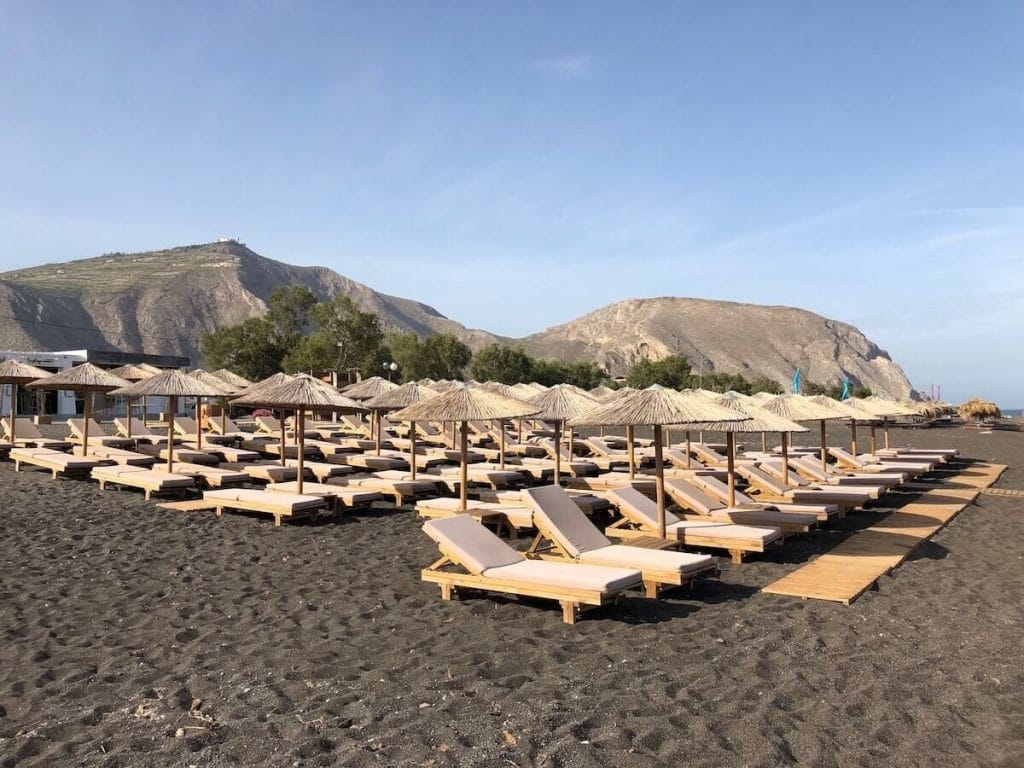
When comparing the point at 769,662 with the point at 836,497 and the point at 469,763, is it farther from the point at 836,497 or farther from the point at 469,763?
the point at 836,497

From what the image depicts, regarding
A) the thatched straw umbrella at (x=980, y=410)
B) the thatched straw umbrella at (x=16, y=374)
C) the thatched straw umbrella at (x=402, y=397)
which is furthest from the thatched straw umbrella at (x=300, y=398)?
the thatched straw umbrella at (x=980, y=410)

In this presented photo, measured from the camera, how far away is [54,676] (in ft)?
13.4

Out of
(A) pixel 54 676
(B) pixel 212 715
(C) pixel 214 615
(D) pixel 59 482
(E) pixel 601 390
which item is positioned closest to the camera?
(B) pixel 212 715

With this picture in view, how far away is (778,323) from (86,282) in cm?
11191

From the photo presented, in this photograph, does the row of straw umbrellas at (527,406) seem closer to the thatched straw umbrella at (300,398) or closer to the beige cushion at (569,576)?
the thatched straw umbrella at (300,398)

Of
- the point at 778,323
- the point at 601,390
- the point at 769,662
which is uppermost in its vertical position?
the point at 778,323

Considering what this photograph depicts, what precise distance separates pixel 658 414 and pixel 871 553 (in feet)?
8.21

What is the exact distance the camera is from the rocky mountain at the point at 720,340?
382 ft

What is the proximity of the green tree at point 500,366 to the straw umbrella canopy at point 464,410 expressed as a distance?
45.9 meters

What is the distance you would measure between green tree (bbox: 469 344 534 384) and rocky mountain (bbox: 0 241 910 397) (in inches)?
1430

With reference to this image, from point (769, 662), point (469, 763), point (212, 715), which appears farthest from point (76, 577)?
point (769, 662)

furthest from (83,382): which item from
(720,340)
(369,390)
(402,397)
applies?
(720,340)

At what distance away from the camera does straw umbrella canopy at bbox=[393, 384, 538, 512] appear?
28.3ft

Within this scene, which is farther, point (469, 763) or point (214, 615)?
point (214, 615)
